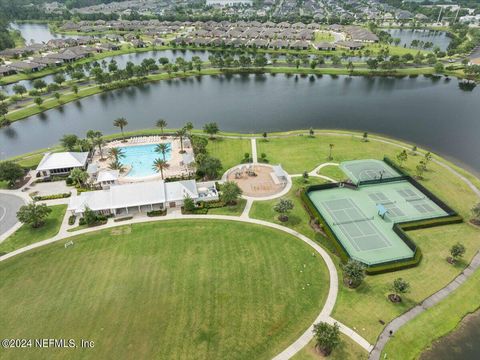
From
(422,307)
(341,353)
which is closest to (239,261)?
(341,353)

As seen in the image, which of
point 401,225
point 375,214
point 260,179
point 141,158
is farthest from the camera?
point 141,158

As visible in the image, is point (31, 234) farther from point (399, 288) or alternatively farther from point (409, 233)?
point (409, 233)

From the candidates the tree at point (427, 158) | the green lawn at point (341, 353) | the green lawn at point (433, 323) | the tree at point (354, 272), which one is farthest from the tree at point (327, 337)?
the tree at point (427, 158)

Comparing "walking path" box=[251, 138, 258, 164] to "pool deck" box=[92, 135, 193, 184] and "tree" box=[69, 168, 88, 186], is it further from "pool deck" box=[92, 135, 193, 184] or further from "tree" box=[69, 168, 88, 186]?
"tree" box=[69, 168, 88, 186]

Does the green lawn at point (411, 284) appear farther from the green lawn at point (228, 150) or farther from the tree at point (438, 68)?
the tree at point (438, 68)

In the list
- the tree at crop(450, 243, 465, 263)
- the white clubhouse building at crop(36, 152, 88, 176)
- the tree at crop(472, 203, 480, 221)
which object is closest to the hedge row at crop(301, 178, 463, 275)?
the tree at crop(472, 203, 480, 221)

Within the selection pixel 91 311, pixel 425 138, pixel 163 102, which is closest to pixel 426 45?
pixel 425 138
